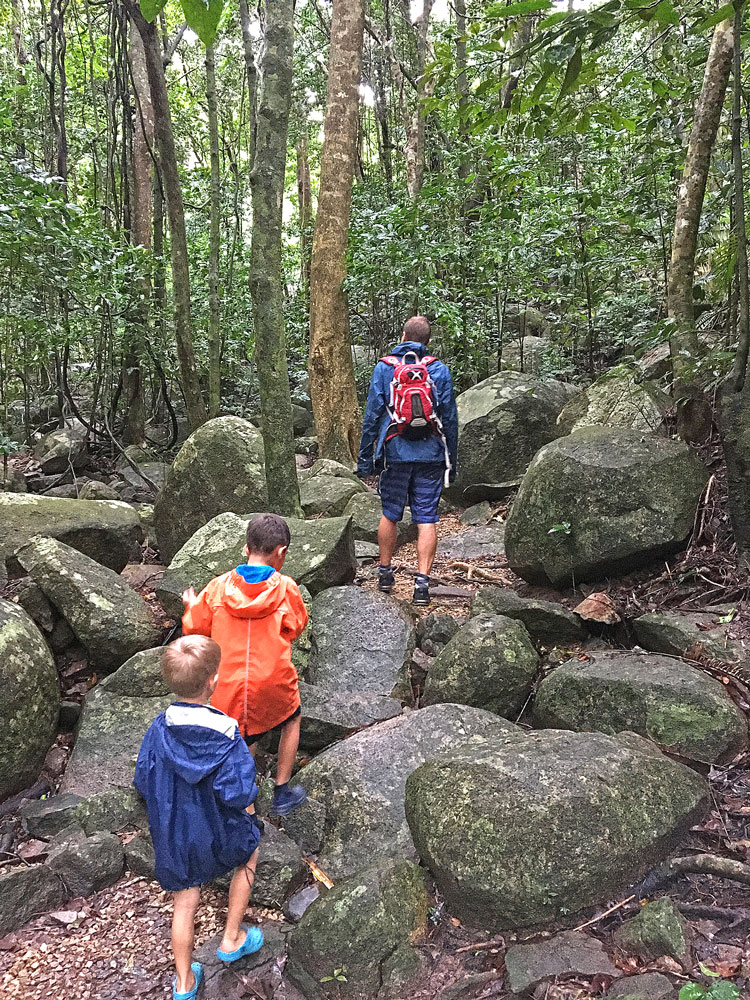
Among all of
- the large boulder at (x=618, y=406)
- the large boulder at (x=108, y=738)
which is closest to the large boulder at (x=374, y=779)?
the large boulder at (x=108, y=738)

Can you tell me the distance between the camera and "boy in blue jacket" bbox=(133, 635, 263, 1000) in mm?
2541

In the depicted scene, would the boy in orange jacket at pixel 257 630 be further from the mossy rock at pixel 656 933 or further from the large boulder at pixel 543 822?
the mossy rock at pixel 656 933

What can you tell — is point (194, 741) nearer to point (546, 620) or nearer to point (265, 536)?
point (265, 536)

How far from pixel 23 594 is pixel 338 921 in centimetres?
306

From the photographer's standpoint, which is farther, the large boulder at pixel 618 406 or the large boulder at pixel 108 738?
the large boulder at pixel 618 406

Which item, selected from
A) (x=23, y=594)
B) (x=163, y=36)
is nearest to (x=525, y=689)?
(x=23, y=594)

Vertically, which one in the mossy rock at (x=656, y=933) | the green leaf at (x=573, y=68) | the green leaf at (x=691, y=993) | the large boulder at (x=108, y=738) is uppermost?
the green leaf at (x=573, y=68)

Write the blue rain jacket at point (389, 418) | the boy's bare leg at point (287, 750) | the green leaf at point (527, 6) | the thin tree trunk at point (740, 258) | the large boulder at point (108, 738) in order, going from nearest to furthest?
the green leaf at point (527, 6) → the boy's bare leg at point (287, 750) → the large boulder at point (108, 738) → the thin tree trunk at point (740, 258) → the blue rain jacket at point (389, 418)

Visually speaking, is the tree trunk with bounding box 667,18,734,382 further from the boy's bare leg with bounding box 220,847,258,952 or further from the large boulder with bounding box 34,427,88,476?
the large boulder with bounding box 34,427,88,476

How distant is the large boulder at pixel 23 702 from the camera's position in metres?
3.69

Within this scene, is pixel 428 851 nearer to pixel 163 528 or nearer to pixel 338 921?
pixel 338 921

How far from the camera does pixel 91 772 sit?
3900 mm

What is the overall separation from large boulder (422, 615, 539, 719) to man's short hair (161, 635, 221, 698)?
70.0 inches

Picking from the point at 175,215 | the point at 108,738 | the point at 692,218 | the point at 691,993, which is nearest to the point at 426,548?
the point at 108,738
